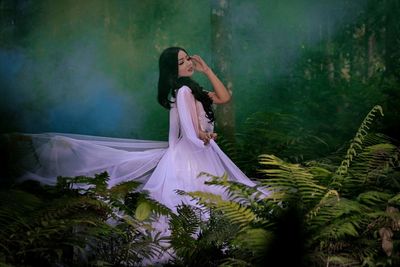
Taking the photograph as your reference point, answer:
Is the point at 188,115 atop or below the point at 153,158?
atop

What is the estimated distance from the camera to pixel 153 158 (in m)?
5.89

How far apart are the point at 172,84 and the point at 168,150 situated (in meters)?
0.57

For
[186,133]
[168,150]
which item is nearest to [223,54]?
[186,133]

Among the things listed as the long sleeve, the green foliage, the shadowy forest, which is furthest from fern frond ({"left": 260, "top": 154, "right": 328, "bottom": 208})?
the long sleeve

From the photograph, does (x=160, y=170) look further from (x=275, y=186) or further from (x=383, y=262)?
(x=383, y=262)

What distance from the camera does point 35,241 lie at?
13.6ft

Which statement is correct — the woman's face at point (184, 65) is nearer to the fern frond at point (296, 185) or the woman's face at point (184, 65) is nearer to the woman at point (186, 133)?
the woman at point (186, 133)

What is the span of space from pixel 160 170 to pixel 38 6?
6.26 ft

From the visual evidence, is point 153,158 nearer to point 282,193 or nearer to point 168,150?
point 168,150

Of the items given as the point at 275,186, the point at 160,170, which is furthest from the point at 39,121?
the point at 275,186

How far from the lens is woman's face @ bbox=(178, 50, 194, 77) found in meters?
5.97

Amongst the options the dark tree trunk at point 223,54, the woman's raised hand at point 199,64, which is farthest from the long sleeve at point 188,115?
the dark tree trunk at point 223,54

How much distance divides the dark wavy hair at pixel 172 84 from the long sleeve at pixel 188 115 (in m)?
0.06

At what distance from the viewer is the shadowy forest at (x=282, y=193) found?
4152mm
